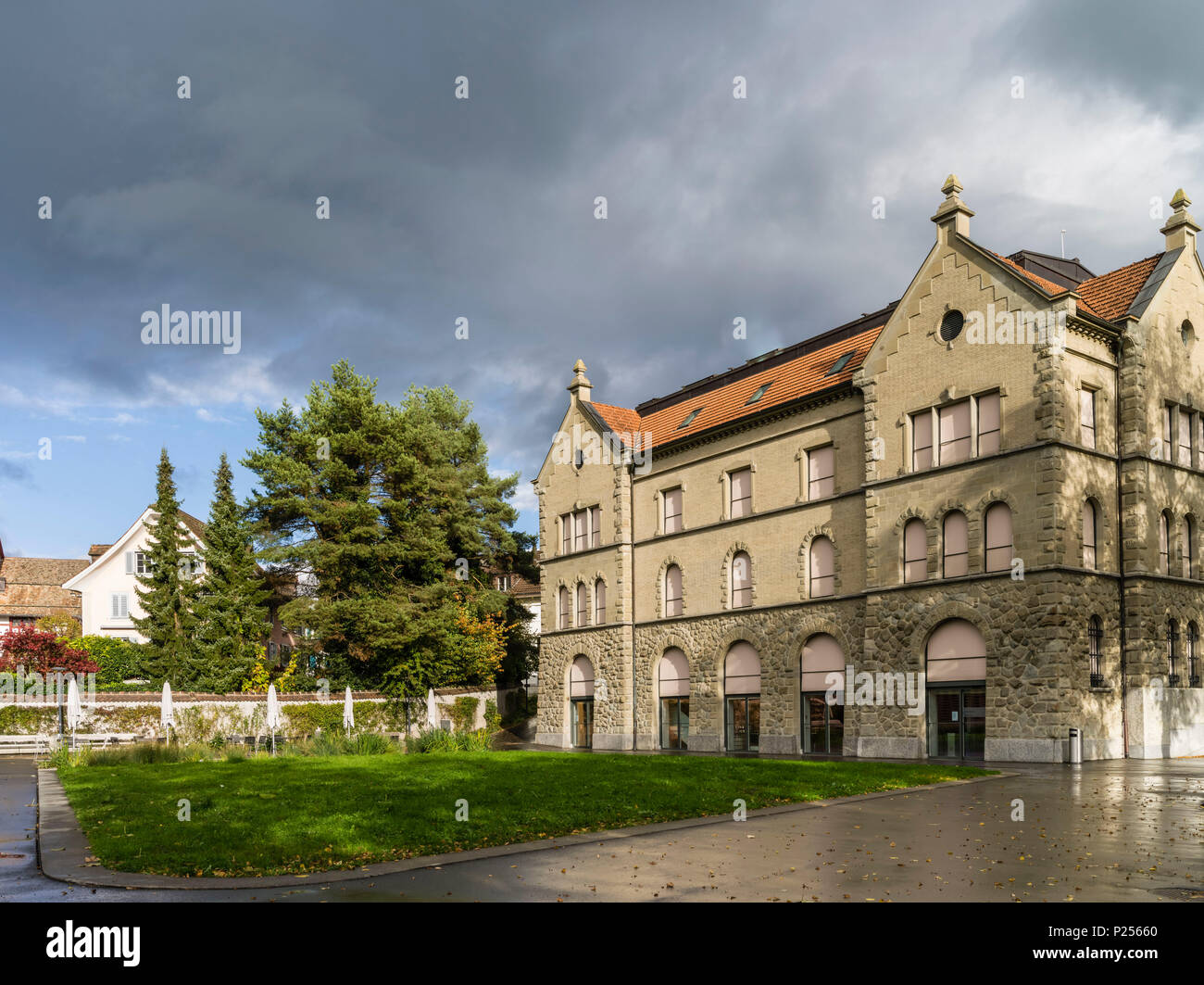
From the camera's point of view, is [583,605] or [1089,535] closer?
[1089,535]

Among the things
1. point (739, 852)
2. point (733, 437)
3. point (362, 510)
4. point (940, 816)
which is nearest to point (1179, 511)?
point (733, 437)

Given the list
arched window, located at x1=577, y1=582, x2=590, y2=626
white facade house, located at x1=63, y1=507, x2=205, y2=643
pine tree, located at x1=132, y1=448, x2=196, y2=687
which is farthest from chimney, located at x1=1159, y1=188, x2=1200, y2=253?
white facade house, located at x1=63, y1=507, x2=205, y2=643

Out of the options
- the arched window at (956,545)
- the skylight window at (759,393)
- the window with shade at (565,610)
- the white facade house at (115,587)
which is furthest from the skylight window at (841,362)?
the white facade house at (115,587)

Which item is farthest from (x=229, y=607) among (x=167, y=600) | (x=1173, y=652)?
(x=1173, y=652)

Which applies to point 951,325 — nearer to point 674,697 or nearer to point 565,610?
point 674,697

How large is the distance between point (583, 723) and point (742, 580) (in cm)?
1239

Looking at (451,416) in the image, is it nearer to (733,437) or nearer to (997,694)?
(733,437)

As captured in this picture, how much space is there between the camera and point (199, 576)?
2194 inches

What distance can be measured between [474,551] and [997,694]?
118 ft

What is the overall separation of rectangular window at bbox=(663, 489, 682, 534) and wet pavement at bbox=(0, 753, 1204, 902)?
26.5 meters

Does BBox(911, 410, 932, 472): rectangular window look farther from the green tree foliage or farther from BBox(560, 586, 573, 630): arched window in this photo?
the green tree foliage

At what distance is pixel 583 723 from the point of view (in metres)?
46.3

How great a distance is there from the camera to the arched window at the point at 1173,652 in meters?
28.8

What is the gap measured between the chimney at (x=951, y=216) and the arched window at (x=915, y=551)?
8.90 m
